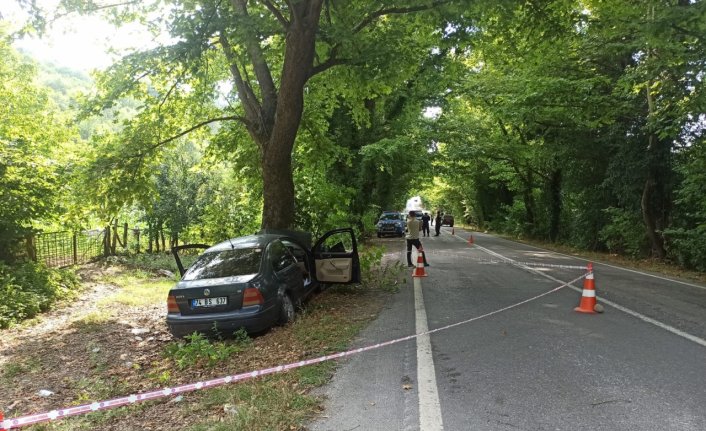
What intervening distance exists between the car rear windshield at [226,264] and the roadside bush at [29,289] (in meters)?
4.52

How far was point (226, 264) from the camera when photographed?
311 inches

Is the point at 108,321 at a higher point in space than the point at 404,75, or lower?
lower

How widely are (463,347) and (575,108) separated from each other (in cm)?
1486

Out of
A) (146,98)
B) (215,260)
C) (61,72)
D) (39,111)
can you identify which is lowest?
(215,260)

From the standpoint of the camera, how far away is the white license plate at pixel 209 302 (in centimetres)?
724

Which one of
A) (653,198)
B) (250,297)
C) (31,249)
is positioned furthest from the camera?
(653,198)

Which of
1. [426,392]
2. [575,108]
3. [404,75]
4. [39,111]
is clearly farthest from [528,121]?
[39,111]

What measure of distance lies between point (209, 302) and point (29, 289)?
6.38 meters

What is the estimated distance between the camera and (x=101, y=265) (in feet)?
54.4

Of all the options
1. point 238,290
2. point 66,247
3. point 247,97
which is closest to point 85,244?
point 66,247

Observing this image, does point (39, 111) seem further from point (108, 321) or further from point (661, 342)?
point (661, 342)

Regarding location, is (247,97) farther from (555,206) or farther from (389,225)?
(389,225)

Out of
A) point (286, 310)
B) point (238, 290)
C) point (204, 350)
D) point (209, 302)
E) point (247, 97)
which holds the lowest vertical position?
point (204, 350)

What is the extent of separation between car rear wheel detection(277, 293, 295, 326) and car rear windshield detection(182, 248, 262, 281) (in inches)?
29.3
